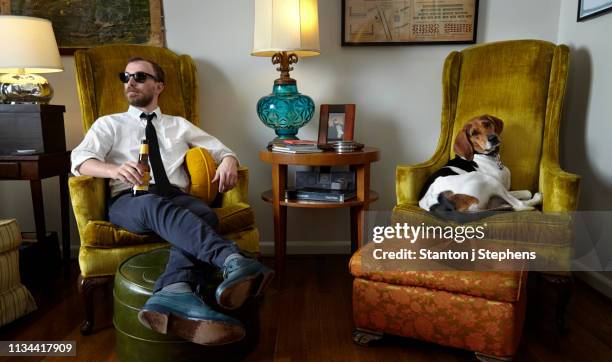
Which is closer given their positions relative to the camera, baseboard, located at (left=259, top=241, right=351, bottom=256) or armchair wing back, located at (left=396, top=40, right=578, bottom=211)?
armchair wing back, located at (left=396, top=40, right=578, bottom=211)


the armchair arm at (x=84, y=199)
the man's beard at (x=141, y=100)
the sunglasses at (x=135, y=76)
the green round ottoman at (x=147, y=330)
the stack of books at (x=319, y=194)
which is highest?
the sunglasses at (x=135, y=76)

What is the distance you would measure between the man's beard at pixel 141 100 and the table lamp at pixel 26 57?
53 cm

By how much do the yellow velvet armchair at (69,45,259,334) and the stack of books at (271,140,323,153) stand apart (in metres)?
0.19

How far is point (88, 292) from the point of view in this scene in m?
1.61

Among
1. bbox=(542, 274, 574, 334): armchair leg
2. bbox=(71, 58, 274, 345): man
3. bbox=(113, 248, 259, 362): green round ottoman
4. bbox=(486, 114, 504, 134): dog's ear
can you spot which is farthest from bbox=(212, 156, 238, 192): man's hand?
bbox=(542, 274, 574, 334): armchair leg

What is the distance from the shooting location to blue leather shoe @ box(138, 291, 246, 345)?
1.20m

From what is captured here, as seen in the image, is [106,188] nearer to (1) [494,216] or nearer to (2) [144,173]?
(2) [144,173]

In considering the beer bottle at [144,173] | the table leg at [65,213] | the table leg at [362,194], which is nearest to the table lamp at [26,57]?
the table leg at [65,213]

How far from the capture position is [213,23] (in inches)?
94.6

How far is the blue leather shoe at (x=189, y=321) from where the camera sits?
1204 mm

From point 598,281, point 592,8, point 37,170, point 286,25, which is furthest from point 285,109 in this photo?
point 598,281

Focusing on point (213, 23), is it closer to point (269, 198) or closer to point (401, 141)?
point (269, 198)

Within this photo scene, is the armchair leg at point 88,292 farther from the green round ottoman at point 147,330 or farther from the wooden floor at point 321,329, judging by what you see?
the green round ottoman at point 147,330

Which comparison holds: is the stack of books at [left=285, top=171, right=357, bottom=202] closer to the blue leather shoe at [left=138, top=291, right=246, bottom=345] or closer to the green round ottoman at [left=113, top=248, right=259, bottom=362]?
the green round ottoman at [left=113, top=248, right=259, bottom=362]
